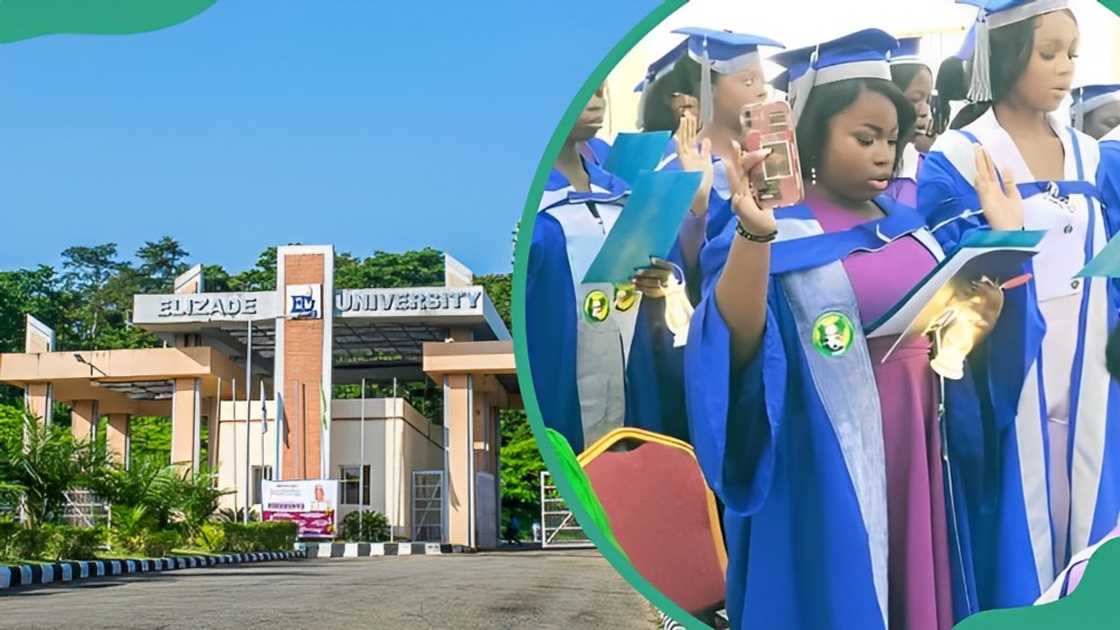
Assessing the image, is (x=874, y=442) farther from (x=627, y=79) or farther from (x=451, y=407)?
(x=451, y=407)

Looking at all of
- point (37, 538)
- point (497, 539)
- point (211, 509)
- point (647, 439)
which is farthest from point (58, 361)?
point (647, 439)

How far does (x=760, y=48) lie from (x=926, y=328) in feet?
3.25

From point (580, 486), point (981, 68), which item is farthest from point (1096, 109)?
point (580, 486)

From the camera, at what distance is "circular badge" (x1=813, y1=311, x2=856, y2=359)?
4004 millimetres

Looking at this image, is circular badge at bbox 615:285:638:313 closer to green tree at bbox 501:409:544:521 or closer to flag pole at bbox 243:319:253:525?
flag pole at bbox 243:319:253:525

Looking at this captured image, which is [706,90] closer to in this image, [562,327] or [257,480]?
[562,327]

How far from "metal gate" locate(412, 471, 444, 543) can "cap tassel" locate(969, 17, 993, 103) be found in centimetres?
1943

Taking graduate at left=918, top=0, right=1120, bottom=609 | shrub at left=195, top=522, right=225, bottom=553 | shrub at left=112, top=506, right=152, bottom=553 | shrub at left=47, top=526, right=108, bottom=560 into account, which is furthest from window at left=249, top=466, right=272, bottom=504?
graduate at left=918, top=0, right=1120, bottom=609

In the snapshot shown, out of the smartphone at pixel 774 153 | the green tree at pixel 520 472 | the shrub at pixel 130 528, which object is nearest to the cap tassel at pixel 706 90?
the smartphone at pixel 774 153

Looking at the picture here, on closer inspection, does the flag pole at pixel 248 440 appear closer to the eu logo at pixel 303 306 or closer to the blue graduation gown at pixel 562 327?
the eu logo at pixel 303 306

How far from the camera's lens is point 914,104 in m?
4.09

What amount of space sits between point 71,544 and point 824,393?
33.2 feet

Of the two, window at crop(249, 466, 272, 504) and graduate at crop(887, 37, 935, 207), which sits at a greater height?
graduate at crop(887, 37, 935, 207)

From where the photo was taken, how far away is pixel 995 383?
405 cm
